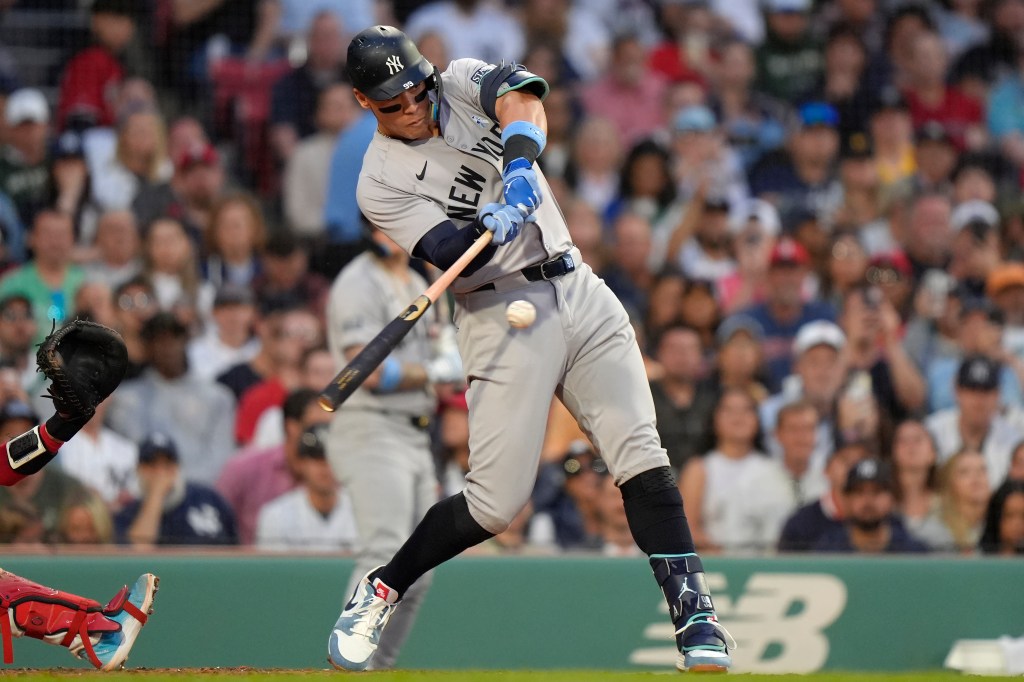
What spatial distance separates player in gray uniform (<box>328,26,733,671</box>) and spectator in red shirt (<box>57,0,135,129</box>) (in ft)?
17.1

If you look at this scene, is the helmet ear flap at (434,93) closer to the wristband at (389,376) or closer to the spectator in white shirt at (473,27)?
the wristband at (389,376)

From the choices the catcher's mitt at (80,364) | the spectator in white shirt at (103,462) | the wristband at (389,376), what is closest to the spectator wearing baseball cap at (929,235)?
the wristband at (389,376)

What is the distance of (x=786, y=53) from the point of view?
10.7 metres

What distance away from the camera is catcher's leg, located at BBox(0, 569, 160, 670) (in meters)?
4.49

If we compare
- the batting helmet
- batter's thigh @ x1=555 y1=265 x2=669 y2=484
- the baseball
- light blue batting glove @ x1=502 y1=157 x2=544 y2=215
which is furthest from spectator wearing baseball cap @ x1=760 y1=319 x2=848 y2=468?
the batting helmet

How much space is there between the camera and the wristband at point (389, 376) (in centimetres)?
586

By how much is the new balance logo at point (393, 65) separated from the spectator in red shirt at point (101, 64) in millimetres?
5385

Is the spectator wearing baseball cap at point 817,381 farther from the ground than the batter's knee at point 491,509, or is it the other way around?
the batter's knee at point 491,509

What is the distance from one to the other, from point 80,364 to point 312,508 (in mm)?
2785

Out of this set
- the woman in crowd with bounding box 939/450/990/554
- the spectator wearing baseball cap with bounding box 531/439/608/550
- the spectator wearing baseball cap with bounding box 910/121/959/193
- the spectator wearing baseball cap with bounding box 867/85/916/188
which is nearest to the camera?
the woman in crowd with bounding box 939/450/990/554

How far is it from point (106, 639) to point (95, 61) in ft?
18.9

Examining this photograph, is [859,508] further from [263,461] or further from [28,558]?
[28,558]

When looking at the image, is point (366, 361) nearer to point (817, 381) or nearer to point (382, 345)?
point (382, 345)

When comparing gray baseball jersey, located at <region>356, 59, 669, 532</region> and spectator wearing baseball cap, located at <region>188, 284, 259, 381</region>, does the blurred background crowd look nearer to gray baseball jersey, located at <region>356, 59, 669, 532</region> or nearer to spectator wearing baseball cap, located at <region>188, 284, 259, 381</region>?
spectator wearing baseball cap, located at <region>188, 284, 259, 381</region>
